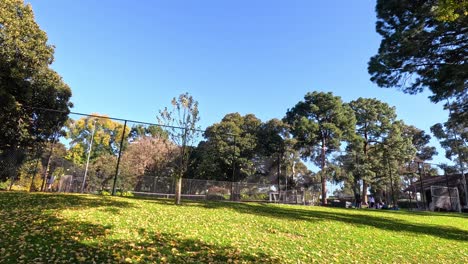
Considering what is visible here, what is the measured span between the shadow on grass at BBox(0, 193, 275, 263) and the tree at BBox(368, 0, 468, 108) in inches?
431

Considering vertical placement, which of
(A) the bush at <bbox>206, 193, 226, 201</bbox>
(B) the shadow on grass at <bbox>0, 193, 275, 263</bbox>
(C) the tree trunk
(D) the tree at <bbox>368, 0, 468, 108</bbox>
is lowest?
(B) the shadow on grass at <bbox>0, 193, 275, 263</bbox>

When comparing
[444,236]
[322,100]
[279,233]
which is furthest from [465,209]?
[279,233]

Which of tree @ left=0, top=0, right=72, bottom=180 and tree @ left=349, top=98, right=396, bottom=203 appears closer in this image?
tree @ left=0, top=0, right=72, bottom=180

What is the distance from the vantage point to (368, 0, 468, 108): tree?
37.9 feet

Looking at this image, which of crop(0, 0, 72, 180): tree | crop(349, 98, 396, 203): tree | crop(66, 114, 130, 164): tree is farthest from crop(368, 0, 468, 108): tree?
crop(66, 114, 130, 164): tree

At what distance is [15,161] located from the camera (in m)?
14.4

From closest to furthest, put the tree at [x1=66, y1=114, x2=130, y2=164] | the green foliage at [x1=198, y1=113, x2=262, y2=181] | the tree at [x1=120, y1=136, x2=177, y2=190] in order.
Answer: the tree at [x1=120, y1=136, x2=177, y2=190] < the green foliage at [x1=198, y1=113, x2=262, y2=181] < the tree at [x1=66, y1=114, x2=130, y2=164]

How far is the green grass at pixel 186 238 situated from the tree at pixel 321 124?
2279cm

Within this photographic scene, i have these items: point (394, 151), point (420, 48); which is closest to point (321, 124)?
point (394, 151)

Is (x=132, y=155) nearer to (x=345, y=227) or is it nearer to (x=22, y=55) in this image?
(x=22, y=55)

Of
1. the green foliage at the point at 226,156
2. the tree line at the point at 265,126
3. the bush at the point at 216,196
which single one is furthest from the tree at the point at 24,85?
the green foliage at the point at 226,156

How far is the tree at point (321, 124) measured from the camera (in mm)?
33750

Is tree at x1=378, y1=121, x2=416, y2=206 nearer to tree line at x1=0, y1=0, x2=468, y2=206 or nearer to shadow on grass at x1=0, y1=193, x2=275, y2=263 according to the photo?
tree line at x1=0, y1=0, x2=468, y2=206

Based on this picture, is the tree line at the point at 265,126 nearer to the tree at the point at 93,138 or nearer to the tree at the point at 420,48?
the tree at the point at 420,48
